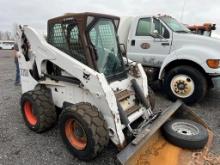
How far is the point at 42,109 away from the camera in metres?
3.94

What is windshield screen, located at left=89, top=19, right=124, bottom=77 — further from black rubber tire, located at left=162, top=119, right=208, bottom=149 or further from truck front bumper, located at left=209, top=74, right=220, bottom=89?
truck front bumper, located at left=209, top=74, right=220, bottom=89

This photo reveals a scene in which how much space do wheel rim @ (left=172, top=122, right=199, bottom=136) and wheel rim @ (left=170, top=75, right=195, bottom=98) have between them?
6.90ft

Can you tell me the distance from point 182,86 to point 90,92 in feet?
11.1

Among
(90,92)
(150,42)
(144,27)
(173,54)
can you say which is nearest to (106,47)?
(90,92)

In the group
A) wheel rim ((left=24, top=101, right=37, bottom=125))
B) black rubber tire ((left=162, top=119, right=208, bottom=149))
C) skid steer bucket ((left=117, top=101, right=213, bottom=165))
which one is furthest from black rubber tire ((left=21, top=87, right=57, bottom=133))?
black rubber tire ((left=162, top=119, right=208, bottom=149))

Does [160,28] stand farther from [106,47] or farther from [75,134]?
[75,134]

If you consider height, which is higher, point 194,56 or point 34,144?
point 194,56

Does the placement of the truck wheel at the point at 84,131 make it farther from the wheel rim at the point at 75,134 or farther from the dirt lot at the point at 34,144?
the dirt lot at the point at 34,144

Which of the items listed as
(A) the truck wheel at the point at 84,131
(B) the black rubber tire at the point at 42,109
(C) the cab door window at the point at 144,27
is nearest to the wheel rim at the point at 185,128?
(A) the truck wheel at the point at 84,131

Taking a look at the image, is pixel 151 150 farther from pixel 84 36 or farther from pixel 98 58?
pixel 84 36

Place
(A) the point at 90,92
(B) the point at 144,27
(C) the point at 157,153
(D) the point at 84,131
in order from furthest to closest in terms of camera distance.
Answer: (B) the point at 144,27
(A) the point at 90,92
(C) the point at 157,153
(D) the point at 84,131

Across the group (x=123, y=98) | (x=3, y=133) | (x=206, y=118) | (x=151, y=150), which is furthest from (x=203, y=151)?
(x=3, y=133)

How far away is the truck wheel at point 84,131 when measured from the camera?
3053mm

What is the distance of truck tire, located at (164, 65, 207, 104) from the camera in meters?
5.67
